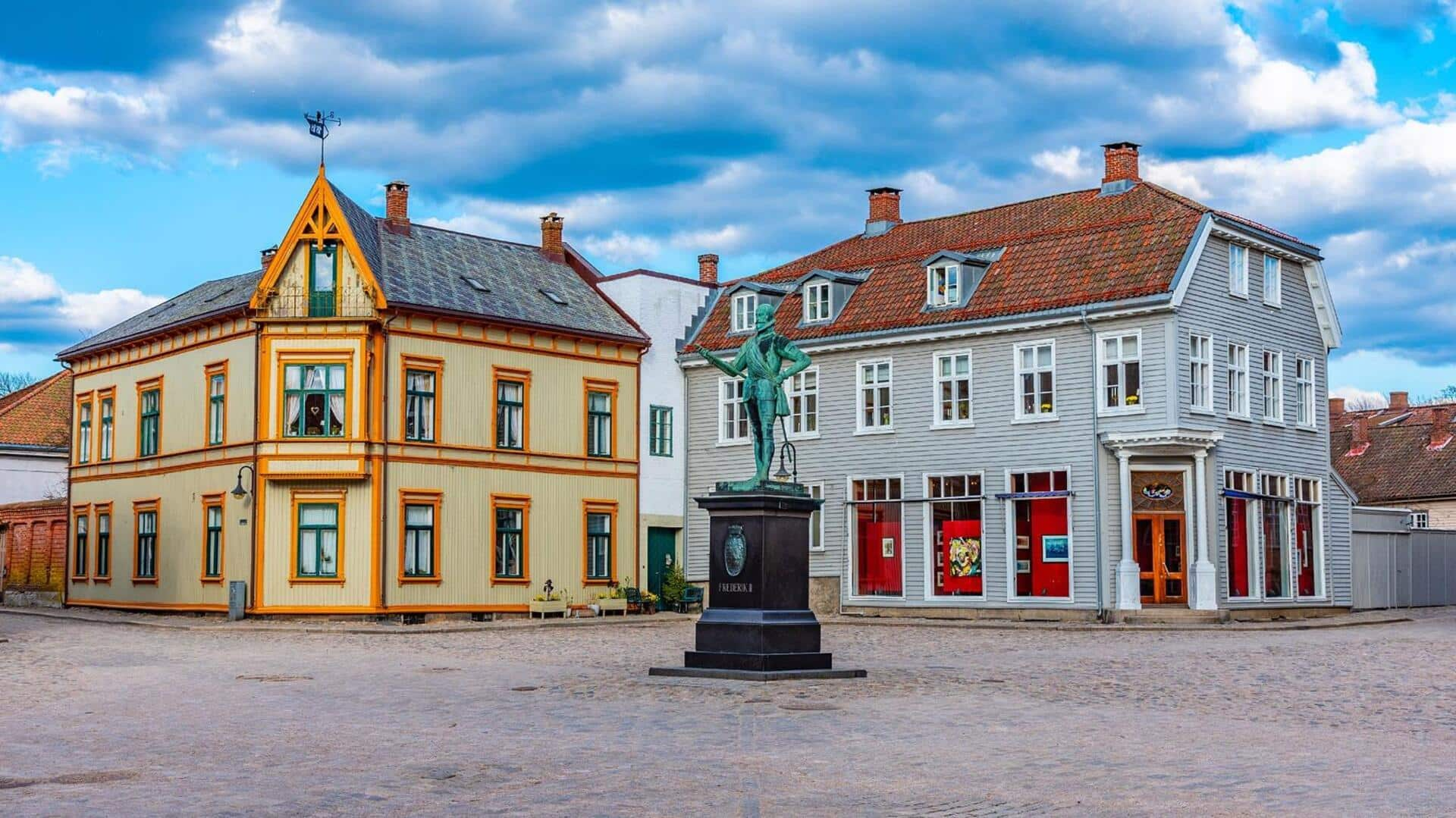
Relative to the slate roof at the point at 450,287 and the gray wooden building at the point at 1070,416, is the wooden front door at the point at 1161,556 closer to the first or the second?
the gray wooden building at the point at 1070,416

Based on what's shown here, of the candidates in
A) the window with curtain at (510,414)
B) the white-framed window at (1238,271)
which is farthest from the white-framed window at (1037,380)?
the window with curtain at (510,414)

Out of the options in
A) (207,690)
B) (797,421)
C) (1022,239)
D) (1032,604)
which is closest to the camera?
(207,690)

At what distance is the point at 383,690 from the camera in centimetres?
1823

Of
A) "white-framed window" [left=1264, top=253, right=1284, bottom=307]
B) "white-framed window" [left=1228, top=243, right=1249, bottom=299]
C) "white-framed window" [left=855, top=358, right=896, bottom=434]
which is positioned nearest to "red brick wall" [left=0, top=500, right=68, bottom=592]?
"white-framed window" [left=855, top=358, right=896, bottom=434]

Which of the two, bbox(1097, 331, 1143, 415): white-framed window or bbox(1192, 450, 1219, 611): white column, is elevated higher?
bbox(1097, 331, 1143, 415): white-framed window

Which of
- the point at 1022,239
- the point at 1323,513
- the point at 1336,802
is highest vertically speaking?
the point at 1022,239

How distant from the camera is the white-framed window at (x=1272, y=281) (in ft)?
121

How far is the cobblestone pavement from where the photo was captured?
34.4 ft

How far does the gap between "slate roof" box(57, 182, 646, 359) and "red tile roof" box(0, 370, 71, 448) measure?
928cm

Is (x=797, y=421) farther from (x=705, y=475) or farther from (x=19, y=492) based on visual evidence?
(x=19, y=492)

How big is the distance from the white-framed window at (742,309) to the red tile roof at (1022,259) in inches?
18.0

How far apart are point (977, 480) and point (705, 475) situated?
8.12 meters

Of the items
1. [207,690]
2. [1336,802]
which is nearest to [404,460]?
[207,690]

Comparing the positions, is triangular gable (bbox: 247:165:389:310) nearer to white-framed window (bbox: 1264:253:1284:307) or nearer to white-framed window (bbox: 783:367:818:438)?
white-framed window (bbox: 783:367:818:438)
